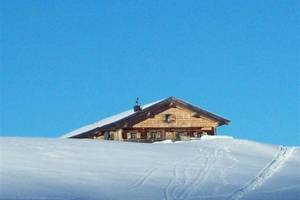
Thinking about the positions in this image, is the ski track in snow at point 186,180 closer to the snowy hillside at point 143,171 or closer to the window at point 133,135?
the snowy hillside at point 143,171

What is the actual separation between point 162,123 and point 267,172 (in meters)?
23.9

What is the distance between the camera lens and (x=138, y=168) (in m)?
18.6


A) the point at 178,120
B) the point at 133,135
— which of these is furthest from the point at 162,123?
the point at 133,135

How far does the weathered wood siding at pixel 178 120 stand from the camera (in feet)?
141

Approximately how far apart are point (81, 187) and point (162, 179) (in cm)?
241

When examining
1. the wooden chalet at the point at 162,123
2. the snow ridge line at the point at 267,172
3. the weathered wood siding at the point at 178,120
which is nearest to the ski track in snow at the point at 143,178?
the snow ridge line at the point at 267,172

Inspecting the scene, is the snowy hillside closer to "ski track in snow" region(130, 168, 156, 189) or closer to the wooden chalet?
"ski track in snow" region(130, 168, 156, 189)

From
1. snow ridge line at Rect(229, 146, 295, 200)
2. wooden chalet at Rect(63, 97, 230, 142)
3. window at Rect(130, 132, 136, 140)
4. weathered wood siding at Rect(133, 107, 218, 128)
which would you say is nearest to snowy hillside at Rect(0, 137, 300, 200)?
snow ridge line at Rect(229, 146, 295, 200)

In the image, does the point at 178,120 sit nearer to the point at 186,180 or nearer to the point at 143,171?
the point at 143,171

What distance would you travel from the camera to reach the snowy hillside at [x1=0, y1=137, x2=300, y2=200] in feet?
48.7

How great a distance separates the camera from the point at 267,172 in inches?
758

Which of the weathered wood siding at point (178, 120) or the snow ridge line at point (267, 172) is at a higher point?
the weathered wood siding at point (178, 120)

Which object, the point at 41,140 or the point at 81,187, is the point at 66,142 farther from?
the point at 81,187

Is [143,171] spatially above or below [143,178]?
above
